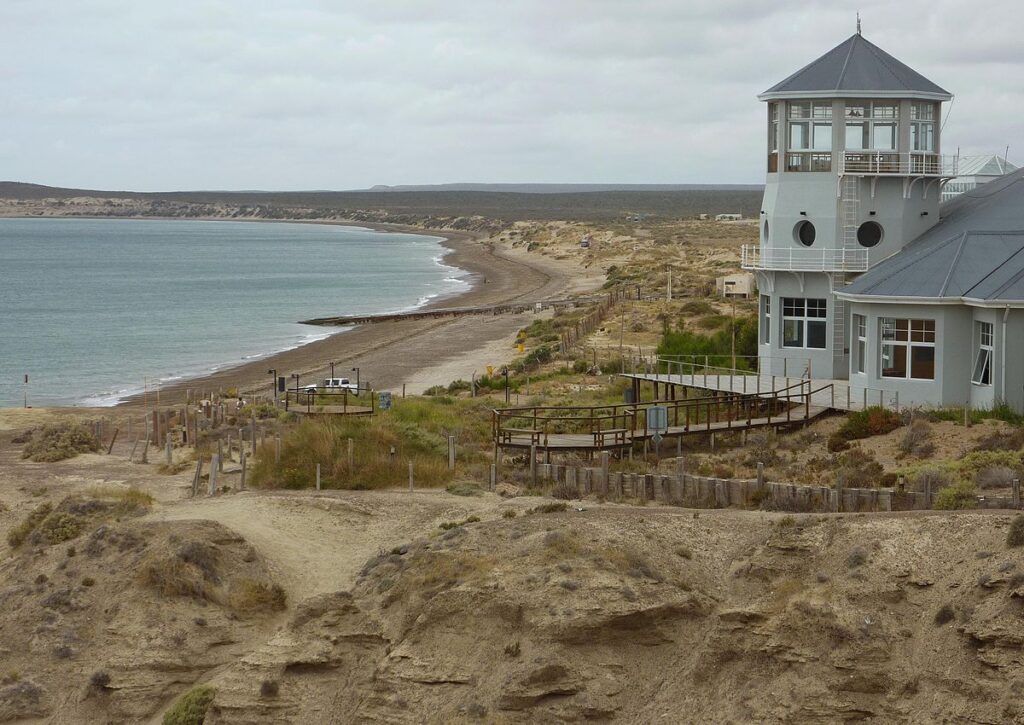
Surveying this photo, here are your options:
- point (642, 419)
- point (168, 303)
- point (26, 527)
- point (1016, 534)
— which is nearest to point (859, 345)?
point (642, 419)

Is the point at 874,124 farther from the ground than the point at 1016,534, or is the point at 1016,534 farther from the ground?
the point at 874,124

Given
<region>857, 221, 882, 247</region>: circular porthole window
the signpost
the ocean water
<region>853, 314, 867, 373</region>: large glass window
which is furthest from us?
the ocean water

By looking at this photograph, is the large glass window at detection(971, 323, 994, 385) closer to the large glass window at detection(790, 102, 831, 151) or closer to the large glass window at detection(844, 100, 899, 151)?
the large glass window at detection(844, 100, 899, 151)

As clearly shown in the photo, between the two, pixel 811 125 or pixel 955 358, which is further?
pixel 811 125

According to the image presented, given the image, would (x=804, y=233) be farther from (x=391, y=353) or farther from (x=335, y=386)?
(x=391, y=353)

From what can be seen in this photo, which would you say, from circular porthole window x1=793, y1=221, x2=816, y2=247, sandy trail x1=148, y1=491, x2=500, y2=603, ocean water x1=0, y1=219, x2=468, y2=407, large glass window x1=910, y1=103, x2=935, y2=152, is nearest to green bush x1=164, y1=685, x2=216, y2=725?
sandy trail x1=148, y1=491, x2=500, y2=603

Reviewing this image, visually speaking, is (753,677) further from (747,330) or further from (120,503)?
(747,330)
